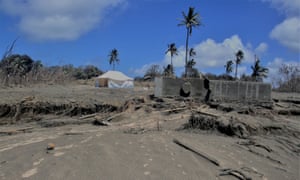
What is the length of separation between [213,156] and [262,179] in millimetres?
1013

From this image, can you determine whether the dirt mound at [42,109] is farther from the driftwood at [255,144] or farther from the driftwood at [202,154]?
the driftwood at [255,144]

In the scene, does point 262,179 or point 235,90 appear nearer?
point 262,179

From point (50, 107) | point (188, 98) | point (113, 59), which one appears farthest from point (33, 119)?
point (113, 59)

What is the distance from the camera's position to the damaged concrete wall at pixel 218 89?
13.3 m

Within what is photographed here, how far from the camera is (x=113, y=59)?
63.4 meters

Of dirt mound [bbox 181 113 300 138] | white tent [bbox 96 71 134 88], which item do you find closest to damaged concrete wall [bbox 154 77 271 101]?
dirt mound [bbox 181 113 300 138]

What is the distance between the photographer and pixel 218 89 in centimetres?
1355

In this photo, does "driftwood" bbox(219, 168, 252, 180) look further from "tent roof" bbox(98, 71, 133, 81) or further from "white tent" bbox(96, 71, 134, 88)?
"tent roof" bbox(98, 71, 133, 81)

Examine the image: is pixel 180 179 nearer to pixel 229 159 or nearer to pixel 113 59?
pixel 229 159

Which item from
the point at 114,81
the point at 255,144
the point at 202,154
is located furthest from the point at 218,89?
the point at 114,81

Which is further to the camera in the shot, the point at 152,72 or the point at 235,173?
the point at 152,72

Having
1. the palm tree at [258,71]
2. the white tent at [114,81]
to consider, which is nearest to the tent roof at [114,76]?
the white tent at [114,81]

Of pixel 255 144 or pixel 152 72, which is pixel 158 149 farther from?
pixel 152 72

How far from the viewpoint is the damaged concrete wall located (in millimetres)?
13289
